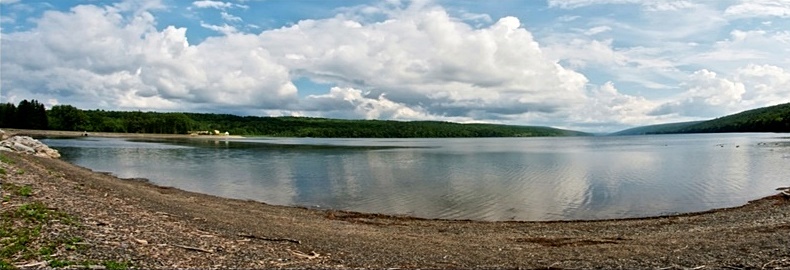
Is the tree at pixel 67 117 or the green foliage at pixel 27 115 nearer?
the green foliage at pixel 27 115

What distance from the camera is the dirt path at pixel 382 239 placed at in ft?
37.1

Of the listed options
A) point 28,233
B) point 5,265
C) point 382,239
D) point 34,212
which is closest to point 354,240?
point 382,239

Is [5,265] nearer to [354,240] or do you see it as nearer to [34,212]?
[34,212]

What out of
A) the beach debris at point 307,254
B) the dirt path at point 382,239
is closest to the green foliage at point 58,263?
the dirt path at point 382,239

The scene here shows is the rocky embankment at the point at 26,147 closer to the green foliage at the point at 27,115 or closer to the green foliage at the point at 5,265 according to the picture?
the green foliage at the point at 5,265

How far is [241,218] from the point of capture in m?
19.5

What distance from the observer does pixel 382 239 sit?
1642 centimetres

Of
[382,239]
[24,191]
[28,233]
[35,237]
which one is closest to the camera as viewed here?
[35,237]

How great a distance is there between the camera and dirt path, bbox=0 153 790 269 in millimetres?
11320

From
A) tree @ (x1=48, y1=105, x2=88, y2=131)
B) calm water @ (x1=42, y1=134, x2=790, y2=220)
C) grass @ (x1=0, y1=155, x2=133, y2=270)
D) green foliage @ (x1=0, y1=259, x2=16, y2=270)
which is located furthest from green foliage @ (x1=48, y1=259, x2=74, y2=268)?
tree @ (x1=48, y1=105, x2=88, y2=131)

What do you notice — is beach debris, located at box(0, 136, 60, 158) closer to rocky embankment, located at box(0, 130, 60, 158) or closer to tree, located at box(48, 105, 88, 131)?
rocky embankment, located at box(0, 130, 60, 158)

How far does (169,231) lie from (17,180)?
9.36m

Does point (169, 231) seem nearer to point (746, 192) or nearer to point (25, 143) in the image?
point (746, 192)

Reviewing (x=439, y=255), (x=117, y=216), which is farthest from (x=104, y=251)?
(x=439, y=255)
